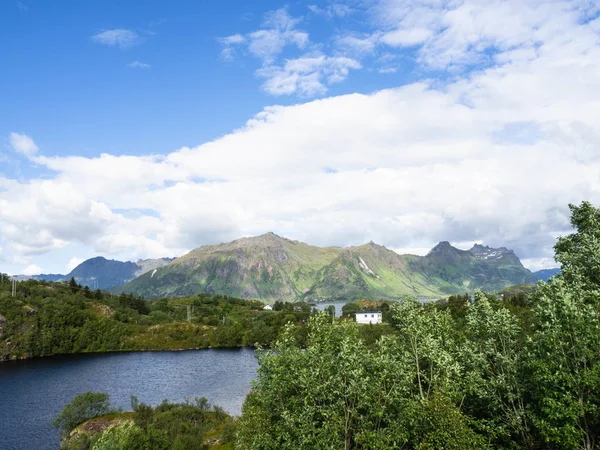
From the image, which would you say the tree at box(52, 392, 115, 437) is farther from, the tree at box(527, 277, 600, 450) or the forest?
the tree at box(527, 277, 600, 450)

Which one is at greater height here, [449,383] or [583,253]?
[583,253]

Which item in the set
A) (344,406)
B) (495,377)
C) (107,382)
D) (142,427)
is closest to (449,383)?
(495,377)

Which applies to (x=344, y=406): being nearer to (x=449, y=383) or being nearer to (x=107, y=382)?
(x=449, y=383)

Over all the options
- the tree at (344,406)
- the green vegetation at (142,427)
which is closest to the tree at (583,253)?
the tree at (344,406)

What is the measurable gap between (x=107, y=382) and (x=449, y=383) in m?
136

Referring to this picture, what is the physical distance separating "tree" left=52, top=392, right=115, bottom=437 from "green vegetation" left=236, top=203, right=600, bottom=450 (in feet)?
193

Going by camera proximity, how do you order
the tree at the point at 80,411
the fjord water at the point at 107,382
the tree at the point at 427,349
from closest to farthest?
the tree at the point at 427,349, the tree at the point at 80,411, the fjord water at the point at 107,382

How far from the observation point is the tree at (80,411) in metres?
73.8

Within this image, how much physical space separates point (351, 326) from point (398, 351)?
16.5 ft

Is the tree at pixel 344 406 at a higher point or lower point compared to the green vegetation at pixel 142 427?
higher

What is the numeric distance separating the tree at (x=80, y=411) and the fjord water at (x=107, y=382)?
432 centimetres

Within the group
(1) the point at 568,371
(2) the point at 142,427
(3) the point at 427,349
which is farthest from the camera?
(2) the point at 142,427

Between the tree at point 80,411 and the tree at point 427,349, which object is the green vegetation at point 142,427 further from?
the tree at point 427,349

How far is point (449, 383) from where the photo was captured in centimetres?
3164
